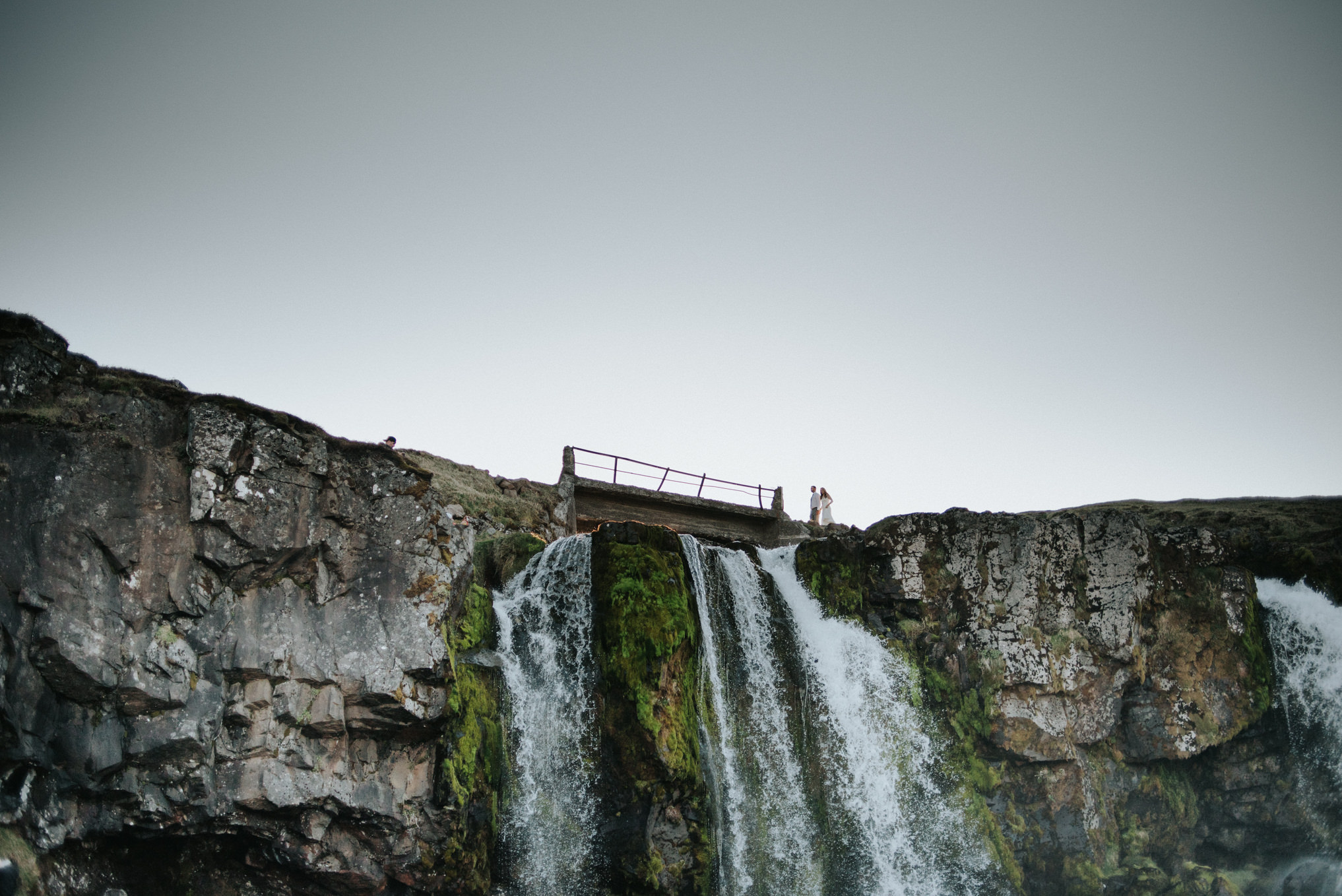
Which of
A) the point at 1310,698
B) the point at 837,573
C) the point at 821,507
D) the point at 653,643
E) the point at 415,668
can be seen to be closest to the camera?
the point at 415,668

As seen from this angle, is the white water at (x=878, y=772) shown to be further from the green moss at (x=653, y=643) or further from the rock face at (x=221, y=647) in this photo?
the rock face at (x=221, y=647)

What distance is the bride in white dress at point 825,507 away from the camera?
33.6 meters

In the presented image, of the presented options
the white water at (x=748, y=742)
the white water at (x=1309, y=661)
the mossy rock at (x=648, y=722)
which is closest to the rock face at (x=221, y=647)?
the mossy rock at (x=648, y=722)

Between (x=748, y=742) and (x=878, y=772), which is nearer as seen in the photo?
(x=748, y=742)

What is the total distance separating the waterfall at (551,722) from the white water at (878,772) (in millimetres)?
5155

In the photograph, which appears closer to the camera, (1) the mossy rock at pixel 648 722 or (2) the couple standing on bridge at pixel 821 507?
(1) the mossy rock at pixel 648 722

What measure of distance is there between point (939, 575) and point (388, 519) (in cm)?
1258

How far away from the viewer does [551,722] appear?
15.7m

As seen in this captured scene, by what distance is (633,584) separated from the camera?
53.7ft

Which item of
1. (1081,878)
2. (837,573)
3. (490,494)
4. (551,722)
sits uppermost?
(490,494)

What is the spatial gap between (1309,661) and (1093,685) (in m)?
5.17

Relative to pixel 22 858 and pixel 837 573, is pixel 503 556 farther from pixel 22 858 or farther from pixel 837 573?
pixel 22 858

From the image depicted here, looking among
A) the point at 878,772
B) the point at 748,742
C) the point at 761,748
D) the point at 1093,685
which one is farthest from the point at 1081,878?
the point at 748,742

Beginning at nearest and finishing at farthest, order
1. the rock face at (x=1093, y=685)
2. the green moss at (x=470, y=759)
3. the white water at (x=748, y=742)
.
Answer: the green moss at (x=470, y=759) < the white water at (x=748, y=742) < the rock face at (x=1093, y=685)
